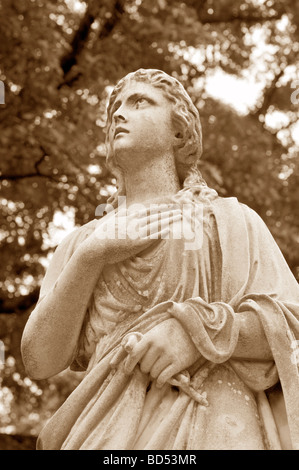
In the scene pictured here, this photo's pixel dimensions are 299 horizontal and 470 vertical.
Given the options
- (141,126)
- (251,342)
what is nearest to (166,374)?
(251,342)

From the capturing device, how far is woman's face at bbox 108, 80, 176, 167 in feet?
16.7

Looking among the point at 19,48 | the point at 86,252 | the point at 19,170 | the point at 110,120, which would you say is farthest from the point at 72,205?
the point at 86,252

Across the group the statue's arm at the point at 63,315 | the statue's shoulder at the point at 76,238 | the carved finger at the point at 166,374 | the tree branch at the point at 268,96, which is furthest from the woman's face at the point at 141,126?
the tree branch at the point at 268,96

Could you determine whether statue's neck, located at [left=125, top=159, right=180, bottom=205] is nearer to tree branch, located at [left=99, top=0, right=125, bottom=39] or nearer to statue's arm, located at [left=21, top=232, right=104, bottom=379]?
statue's arm, located at [left=21, top=232, right=104, bottom=379]

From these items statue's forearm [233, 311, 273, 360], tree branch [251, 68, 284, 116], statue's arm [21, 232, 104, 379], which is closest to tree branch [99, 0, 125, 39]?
tree branch [251, 68, 284, 116]

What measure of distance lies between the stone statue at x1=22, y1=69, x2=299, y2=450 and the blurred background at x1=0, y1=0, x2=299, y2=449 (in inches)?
203

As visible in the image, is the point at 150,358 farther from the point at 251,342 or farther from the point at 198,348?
Result: the point at 251,342

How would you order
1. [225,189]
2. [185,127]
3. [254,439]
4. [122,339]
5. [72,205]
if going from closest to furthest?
[254,439] < [122,339] < [185,127] < [72,205] < [225,189]

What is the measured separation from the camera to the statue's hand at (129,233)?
4574 millimetres

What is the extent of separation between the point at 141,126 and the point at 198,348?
1314 millimetres

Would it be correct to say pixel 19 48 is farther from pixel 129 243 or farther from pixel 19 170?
pixel 129 243

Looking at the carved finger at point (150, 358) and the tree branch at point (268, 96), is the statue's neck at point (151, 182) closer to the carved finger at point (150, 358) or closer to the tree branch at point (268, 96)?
the carved finger at point (150, 358)

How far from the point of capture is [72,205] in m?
10.5

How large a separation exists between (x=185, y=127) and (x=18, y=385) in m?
5.91
